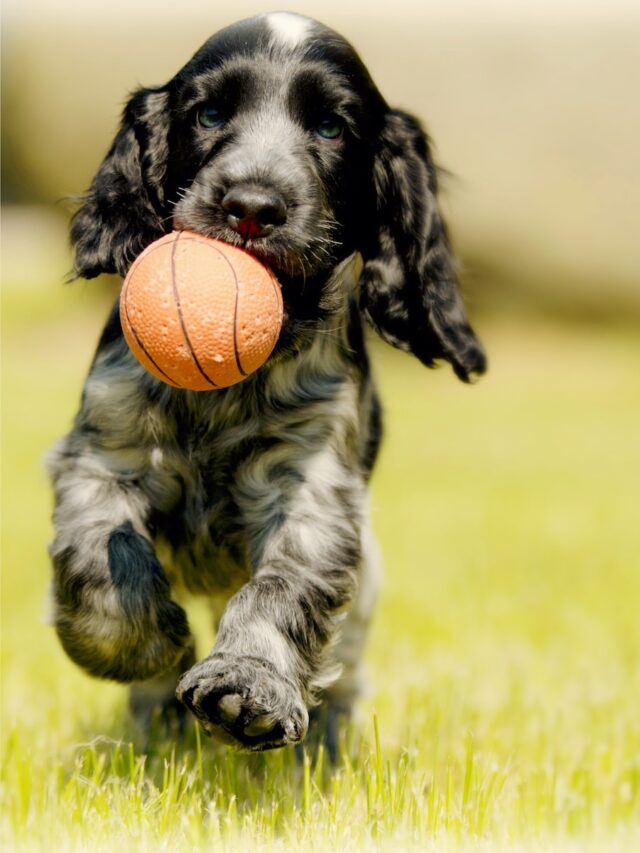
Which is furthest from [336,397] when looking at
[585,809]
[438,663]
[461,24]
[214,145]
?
[461,24]

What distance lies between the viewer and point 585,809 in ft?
9.79

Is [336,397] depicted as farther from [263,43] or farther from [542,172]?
[542,172]

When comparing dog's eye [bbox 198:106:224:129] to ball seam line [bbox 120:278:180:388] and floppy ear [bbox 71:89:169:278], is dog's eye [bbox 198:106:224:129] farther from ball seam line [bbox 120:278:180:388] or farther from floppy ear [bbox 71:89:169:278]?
ball seam line [bbox 120:278:180:388]

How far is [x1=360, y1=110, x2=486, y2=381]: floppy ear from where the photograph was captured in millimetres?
3523

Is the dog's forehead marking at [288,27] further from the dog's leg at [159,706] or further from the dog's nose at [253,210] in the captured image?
the dog's leg at [159,706]

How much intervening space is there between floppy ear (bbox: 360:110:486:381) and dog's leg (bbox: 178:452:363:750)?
0.53 m

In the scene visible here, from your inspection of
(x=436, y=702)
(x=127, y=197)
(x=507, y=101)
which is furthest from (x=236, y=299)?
(x=507, y=101)

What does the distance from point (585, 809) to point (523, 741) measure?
761 millimetres

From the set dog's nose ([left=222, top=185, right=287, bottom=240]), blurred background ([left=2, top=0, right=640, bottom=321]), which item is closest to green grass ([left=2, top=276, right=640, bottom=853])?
dog's nose ([left=222, top=185, right=287, bottom=240])

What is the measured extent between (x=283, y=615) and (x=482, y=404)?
36.3ft

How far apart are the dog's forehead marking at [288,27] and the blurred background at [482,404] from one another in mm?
687

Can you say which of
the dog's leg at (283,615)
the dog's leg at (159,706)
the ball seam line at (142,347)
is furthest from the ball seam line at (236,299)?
the dog's leg at (159,706)

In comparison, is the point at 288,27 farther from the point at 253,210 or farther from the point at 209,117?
the point at 253,210

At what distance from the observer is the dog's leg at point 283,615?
102 inches
